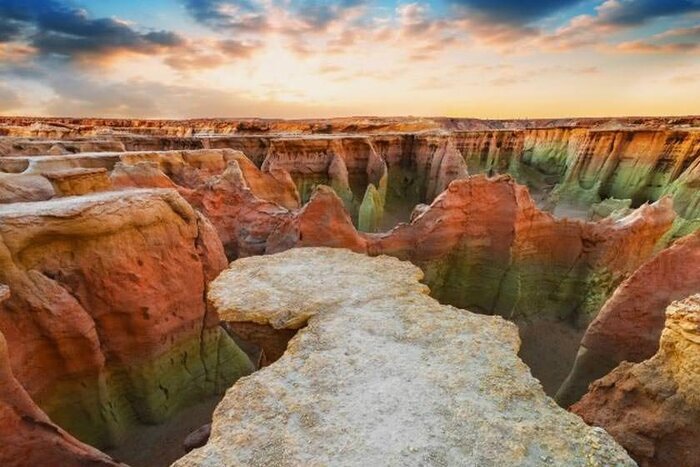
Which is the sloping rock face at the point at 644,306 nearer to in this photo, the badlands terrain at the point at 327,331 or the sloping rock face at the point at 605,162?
the badlands terrain at the point at 327,331

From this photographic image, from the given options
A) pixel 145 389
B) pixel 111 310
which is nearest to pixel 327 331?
pixel 111 310

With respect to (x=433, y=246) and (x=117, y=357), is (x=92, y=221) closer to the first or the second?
(x=117, y=357)

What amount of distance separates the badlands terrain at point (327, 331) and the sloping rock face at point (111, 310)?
0.03 meters

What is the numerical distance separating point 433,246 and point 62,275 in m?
7.91

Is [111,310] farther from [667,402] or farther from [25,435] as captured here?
[667,402]

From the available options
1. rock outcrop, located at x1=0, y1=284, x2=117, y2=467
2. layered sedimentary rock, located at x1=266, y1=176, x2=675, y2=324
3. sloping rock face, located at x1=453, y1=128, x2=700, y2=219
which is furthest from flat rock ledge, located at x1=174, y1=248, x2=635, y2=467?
sloping rock face, located at x1=453, y1=128, x2=700, y2=219

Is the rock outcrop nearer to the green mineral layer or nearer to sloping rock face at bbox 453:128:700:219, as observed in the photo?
the green mineral layer

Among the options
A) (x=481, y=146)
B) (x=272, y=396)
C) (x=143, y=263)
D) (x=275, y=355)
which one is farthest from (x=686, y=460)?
(x=481, y=146)

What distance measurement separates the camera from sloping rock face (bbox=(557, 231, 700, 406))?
605 centimetres

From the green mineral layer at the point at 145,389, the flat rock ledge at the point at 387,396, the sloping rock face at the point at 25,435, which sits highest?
the flat rock ledge at the point at 387,396

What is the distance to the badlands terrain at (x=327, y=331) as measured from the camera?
11.9ft

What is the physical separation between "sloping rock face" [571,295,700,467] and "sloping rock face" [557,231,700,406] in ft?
5.28

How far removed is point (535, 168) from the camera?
3875cm

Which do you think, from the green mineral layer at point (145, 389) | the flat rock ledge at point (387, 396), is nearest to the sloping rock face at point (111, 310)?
the green mineral layer at point (145, 389)
